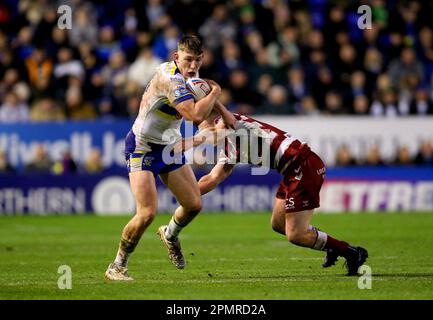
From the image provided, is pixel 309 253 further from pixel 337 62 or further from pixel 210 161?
pixel 337 62

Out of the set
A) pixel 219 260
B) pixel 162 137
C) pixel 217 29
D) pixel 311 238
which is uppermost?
pixel 217 29

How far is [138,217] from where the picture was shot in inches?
439

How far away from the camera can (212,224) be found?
68.4 ft

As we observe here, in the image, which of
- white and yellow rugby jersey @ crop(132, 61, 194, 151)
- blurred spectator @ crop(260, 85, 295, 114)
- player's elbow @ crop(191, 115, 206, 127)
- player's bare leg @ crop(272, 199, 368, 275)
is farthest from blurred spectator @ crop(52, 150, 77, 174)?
player's elbow @ crop(191, 115, 206, 127)

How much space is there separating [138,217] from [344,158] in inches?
529

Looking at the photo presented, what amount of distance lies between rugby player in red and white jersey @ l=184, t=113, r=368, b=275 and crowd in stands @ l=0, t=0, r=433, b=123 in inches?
482

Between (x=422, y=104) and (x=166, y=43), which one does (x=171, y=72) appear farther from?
(x=422, y=104)

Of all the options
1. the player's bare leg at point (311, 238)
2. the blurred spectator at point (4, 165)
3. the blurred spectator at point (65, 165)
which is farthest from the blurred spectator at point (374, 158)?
the player's bare leg at point (311, 238)

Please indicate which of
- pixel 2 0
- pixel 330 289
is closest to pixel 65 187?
pixel 2 0

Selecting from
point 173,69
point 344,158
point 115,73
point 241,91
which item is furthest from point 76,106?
point 173,69

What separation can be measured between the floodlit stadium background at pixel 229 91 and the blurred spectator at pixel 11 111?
0.11 ft

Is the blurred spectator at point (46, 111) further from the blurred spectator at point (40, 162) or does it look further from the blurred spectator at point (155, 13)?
the blurred spectator at point (155, 13)

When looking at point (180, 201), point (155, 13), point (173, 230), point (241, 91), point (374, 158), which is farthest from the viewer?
point (155, 13)

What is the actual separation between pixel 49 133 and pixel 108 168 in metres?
1.79
